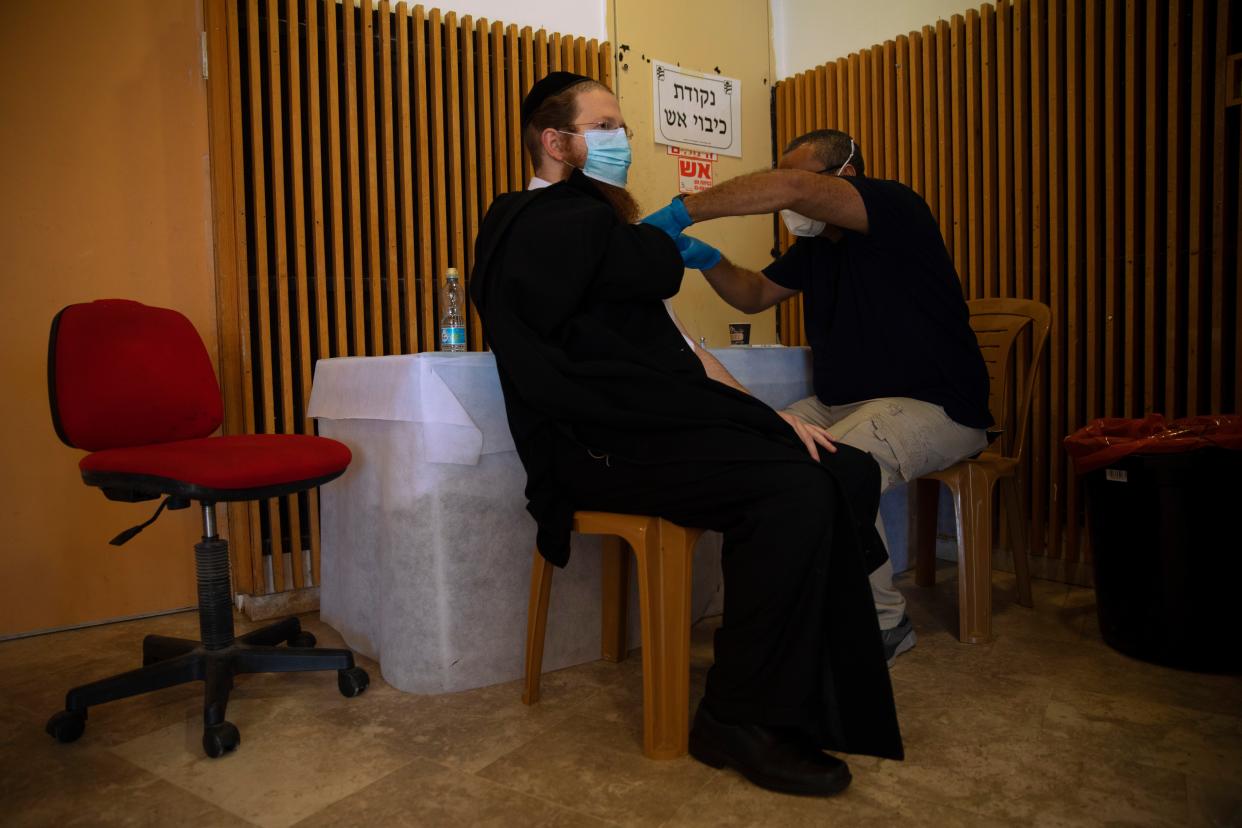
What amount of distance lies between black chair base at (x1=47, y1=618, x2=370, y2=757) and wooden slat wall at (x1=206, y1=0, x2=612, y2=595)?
0.79 meters

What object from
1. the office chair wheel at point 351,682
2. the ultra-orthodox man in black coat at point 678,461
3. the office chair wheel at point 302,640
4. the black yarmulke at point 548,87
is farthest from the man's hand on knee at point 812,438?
the office chair wheel at point 302,640

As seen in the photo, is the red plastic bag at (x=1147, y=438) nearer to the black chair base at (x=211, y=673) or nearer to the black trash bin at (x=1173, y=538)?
the black trash bin at (x=1173, y=538)

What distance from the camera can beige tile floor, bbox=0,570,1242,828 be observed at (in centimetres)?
150

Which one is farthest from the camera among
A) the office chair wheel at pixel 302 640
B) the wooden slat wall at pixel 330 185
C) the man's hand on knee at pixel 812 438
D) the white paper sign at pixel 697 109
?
the white paper sign at pixel 697 109

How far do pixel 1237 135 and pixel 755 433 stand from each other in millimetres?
2200

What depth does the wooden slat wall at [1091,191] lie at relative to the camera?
271 centimetres

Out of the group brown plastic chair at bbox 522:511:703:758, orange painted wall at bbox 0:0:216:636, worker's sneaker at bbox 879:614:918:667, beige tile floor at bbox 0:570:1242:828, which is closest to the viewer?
beige tile floor at bbox 0:570:1242:828

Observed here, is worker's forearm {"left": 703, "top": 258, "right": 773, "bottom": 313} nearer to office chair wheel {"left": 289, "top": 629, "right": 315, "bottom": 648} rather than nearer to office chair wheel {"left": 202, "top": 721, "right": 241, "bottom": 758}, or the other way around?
office chair wheel {"left": 289, "top": 629, "right": 315, "bottom": 648}

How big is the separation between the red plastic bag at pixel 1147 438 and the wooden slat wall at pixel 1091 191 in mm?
554

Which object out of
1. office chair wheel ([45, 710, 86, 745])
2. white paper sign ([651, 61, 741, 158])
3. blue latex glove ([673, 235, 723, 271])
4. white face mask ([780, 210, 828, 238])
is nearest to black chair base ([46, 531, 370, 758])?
office chair wheel ([45, 710, 86, 745])

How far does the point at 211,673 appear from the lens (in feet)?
6.43

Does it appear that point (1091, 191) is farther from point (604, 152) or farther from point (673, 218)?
point (604, 152)

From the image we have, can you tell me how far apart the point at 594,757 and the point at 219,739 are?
810 millimetres

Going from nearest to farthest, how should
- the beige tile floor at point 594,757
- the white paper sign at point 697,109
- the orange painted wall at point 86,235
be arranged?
the beige tile floor at point 594,757
the orange painted wall at point 86,235
the white paper sign at point 697,109
